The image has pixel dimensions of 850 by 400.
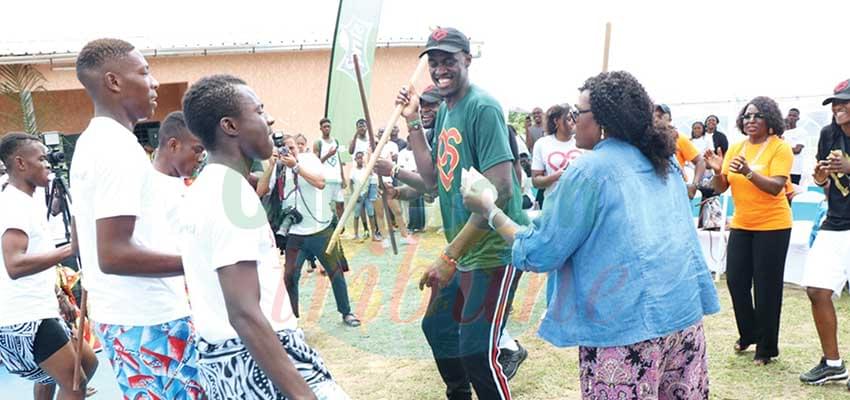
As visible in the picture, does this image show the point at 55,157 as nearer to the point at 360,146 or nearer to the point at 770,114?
the point at 770,114

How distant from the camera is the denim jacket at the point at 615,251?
2459mm

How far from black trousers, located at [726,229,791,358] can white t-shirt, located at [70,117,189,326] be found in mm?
3786

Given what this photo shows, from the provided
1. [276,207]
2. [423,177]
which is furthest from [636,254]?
[276,207]

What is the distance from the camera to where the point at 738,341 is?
5156 mm

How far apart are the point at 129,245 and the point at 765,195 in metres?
4.01

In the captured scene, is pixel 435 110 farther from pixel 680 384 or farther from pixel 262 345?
pixel 262 345

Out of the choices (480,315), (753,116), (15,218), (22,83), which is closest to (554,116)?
(753,116)

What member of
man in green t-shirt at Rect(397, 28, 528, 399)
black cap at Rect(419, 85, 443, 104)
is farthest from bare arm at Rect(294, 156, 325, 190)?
man in green t-shirt at Rect(397, 28, 528, 399)

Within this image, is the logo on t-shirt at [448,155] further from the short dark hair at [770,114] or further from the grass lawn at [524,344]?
the short dark hair at [770,114]

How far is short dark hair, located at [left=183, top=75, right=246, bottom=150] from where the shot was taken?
2.03m

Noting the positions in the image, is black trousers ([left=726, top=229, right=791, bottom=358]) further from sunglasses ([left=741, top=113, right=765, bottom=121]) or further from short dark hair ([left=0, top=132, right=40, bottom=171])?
short dark hair ([left=0, top=132, right=40, bottom=171])

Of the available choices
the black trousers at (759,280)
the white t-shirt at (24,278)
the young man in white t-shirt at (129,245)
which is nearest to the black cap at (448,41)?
the young man in white t-shirt at (129,245)

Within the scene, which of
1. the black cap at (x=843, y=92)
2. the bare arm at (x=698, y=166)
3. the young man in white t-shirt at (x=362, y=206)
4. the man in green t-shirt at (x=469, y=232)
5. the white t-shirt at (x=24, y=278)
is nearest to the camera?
the man in green t-shirt at (x=469, y=232)

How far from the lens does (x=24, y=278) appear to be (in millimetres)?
3469
